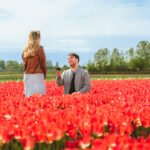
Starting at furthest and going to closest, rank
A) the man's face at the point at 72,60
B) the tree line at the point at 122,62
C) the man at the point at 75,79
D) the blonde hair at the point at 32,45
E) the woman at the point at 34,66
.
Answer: the tree line at the point at 122,62, the man at the point at 75,79, the woman at the point at 34,66, the man's face at the point at 72,60, the blonde hair at the point at 32,45

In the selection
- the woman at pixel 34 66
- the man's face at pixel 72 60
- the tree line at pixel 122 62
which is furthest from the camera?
the tree line at pixel 122 62

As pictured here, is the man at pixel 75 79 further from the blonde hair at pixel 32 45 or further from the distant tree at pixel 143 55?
the distant tree at pixel 143 55

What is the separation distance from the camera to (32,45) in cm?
984

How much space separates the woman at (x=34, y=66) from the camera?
9.95m

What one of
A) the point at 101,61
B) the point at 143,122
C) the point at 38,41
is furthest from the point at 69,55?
the point at 101,61

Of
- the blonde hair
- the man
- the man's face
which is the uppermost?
the blonde hair

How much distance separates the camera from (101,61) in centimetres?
12356

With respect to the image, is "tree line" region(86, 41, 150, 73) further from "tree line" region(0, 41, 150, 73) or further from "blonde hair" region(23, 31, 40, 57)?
"blonde hair" region(23, 31, 40, 57)

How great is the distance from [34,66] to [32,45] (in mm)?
692

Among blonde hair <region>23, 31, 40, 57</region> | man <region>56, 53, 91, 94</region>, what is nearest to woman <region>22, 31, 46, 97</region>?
blonde hair <region>23, 31, 40, 57</region>

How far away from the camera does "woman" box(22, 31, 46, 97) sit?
32.7 feet

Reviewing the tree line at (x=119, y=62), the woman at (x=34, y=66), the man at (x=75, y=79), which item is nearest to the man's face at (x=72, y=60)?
the man at (x=75, y=79)

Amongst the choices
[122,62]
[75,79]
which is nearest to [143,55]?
[122,62]

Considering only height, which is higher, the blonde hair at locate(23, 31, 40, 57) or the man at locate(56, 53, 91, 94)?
the blonde hair at locate(23, 31, 40, 57)
